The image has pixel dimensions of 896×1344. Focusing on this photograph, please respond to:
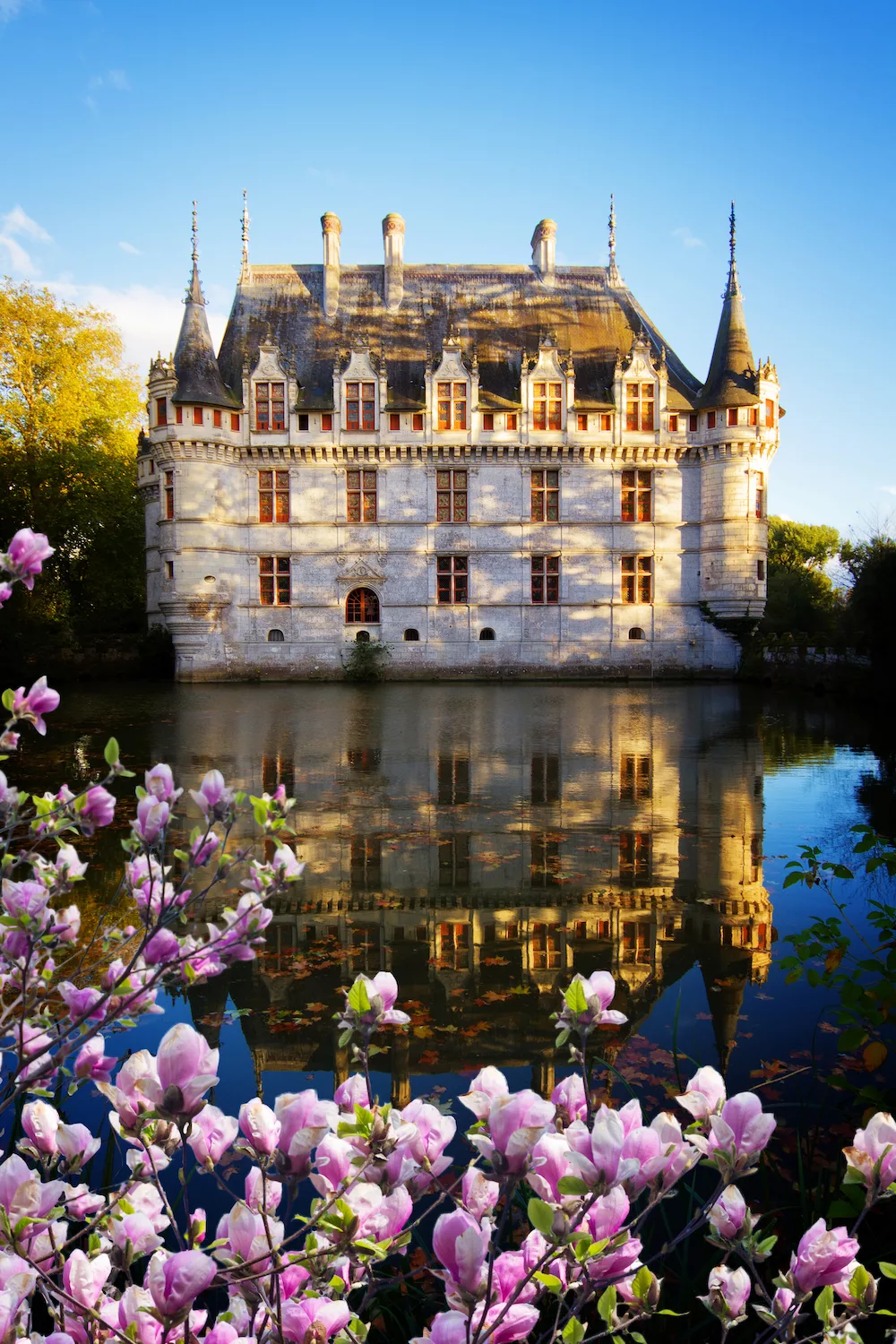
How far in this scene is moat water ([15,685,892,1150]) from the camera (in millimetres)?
3436

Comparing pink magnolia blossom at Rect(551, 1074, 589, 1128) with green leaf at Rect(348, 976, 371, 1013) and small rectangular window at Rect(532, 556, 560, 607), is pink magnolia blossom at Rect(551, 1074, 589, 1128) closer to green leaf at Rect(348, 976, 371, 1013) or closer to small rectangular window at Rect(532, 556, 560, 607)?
green leaf at Rect(348, 976, 371, 1013)

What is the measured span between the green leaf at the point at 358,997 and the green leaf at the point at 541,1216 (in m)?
0.42

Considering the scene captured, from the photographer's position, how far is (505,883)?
5547 millimetres

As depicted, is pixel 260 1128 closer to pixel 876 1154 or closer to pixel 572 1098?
pixel 572 1098

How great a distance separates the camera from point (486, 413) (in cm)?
2641

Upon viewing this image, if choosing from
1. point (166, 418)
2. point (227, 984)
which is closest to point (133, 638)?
point (166, 418)

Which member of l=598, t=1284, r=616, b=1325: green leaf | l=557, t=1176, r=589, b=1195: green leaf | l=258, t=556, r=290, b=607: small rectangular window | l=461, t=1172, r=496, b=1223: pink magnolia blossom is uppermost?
l=258, t=556, r=290, b=607: small rectangular window

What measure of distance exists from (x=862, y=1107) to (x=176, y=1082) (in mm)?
2785

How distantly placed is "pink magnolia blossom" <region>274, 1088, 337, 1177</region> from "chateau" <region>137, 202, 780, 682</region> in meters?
25.3

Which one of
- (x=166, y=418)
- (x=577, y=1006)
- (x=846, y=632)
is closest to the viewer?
(x=577, y=1006)

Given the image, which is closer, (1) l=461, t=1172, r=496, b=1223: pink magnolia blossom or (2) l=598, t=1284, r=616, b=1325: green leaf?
(2) l=598, t=1284, r=616, b=1325: green leaf

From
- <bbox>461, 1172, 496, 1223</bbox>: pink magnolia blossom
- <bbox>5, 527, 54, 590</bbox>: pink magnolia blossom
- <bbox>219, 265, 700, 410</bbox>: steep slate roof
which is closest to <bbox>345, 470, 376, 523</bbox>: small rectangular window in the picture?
<bbox>219, 265, 700, 410</bbox>: steep slate roof

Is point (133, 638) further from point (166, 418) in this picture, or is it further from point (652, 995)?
point (652, 995)

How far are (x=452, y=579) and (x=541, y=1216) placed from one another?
26.1 m
